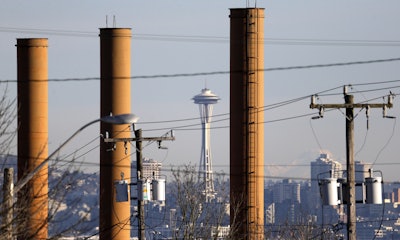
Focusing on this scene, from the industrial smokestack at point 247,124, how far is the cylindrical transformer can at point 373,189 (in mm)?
18064

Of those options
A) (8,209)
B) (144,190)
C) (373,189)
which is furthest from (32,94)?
(8,209)

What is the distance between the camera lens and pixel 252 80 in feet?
209

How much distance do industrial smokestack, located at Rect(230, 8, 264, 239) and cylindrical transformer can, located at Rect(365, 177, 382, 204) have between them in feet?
59.3

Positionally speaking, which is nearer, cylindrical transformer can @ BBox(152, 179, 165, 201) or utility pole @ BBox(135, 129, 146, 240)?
utility pole @ BBox(135, 129, 146, 240)

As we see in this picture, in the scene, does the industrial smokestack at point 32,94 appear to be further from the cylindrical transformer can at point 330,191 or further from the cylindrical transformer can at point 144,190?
the cylindrical transformer can at point 330,191

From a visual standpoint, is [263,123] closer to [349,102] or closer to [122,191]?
[122,191]

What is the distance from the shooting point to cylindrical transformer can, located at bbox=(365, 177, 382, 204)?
4506 cm

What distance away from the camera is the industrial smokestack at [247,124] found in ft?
208

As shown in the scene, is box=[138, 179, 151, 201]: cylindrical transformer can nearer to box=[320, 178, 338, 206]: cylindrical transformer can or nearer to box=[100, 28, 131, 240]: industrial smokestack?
box=[320, 178, 338, 206]: cylindrical transformer can

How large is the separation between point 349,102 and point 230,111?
19898 millimetres

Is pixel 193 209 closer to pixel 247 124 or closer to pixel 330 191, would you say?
pixel 247 124

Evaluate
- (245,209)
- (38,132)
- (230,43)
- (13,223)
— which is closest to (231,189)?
(245,209)

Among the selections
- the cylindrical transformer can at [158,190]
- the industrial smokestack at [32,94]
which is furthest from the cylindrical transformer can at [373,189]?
the industrial smokestack at [32,94]

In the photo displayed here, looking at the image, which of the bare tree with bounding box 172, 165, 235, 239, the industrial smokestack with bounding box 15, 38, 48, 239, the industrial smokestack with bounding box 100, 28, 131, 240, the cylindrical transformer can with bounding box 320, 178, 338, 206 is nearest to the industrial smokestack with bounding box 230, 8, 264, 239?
the bare tree with bounding box 172, 165, 235, 239
